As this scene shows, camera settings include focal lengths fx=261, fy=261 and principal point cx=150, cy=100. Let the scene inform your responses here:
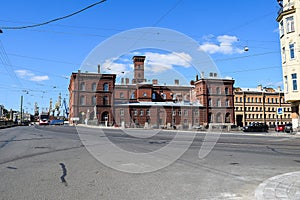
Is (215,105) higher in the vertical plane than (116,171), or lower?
higher

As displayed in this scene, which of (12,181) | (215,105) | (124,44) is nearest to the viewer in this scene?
(12,181)

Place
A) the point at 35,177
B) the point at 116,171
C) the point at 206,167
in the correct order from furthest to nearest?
the point at 206,167 → the point at 116,171 → the point at 35,177

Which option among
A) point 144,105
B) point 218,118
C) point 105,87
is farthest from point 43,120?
point 218,118

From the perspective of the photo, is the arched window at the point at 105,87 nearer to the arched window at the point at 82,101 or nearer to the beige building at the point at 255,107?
the arched window at the point at 82,101

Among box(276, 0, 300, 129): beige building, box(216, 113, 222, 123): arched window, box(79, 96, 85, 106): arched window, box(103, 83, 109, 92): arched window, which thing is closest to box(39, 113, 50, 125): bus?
box(79, 96, 85, 106): arched window

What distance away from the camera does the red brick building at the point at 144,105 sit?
71.5 metres

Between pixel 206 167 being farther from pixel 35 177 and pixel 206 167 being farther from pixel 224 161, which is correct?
pixel 35 177

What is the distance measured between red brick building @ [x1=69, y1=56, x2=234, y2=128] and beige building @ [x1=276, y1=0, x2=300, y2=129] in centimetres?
3366

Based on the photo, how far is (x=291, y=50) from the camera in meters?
31.0

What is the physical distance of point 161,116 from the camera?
72.8m

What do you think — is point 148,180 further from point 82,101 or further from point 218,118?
point 218,118

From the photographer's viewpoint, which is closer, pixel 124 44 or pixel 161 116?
pixel 124 44

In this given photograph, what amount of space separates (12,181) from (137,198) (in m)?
3.31

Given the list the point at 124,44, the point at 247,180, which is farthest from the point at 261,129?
the point at 247,180
